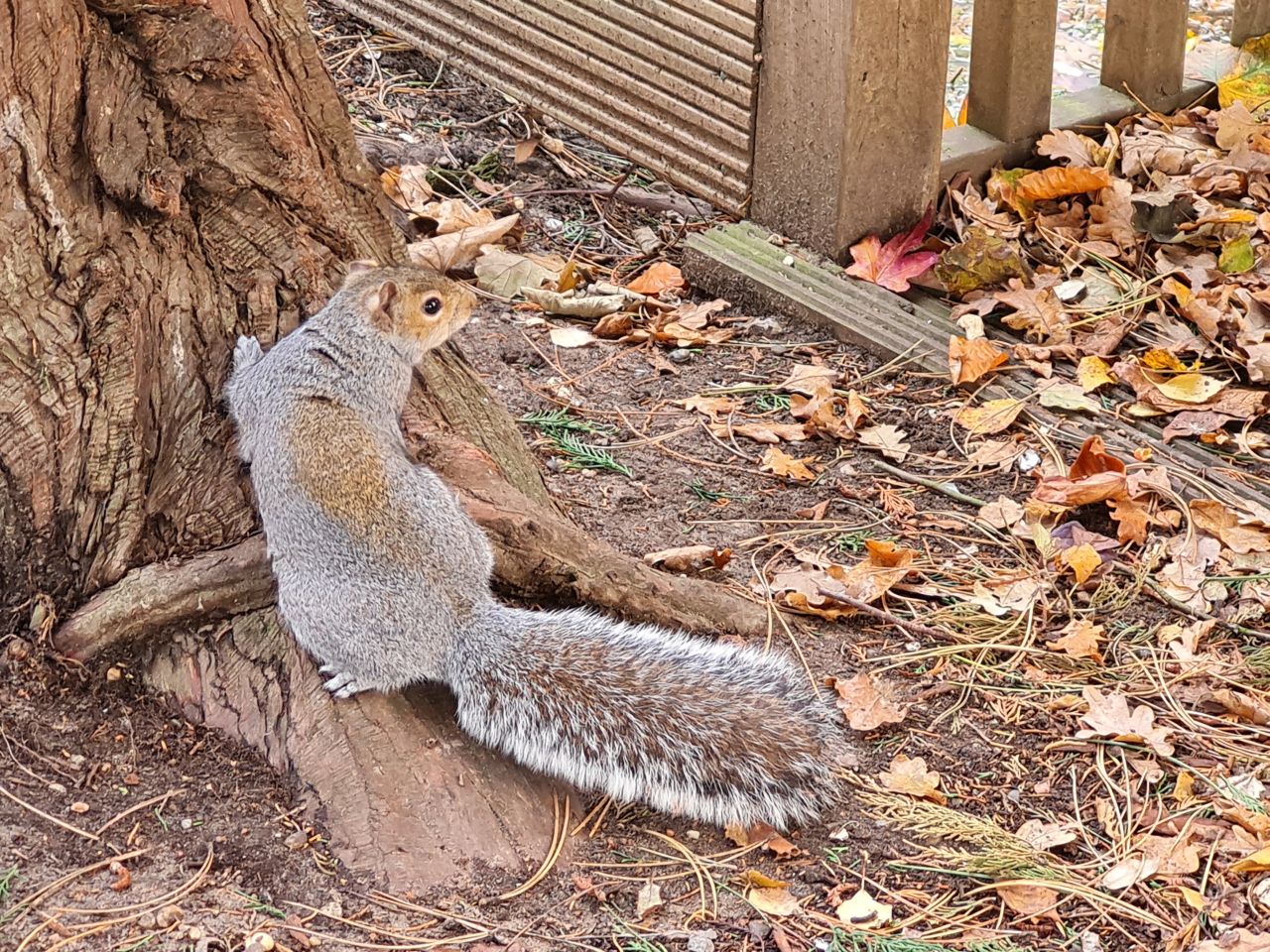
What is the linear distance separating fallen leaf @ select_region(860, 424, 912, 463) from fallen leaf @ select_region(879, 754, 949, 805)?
0.99m

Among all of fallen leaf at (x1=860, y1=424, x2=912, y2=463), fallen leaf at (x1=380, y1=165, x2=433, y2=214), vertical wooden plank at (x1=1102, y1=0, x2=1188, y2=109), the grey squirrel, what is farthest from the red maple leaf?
the grey squirrel

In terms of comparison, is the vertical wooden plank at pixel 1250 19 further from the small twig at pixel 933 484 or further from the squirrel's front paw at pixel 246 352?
the squirrel's front paw at pixel 246 352

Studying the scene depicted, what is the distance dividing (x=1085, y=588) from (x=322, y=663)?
4.65 feet

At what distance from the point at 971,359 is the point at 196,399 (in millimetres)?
1789

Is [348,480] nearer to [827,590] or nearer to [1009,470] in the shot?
[827,590]

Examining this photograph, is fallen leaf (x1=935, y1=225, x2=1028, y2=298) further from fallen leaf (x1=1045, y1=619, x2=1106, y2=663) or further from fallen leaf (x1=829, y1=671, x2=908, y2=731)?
fallen leaf (x1=829, y1=671, x2=908, y2=731)

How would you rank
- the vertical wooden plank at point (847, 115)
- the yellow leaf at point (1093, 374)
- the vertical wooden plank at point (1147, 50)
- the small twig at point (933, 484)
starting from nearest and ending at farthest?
the small twig at point (933, 484) → the yellow leaf at point (1093, 374) → the vertical wooden plank at point (847, 115) → the vertical wooden plank at point (1147, 50)

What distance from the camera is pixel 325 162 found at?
8.31 ft

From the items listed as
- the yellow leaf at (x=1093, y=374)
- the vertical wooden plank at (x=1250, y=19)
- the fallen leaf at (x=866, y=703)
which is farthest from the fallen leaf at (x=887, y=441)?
the vertical wooden plank at (x=1250, y=19)

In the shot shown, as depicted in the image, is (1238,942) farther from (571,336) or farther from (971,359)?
(571,336)

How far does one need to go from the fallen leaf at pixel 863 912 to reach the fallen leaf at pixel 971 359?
161 centimetres

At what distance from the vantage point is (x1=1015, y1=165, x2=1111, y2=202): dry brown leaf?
3764 millimetres

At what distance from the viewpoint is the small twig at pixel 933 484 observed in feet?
9.96

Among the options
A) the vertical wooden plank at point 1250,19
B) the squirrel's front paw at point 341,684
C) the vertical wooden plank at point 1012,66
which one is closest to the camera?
the squirrel's front paw at point 341,684
